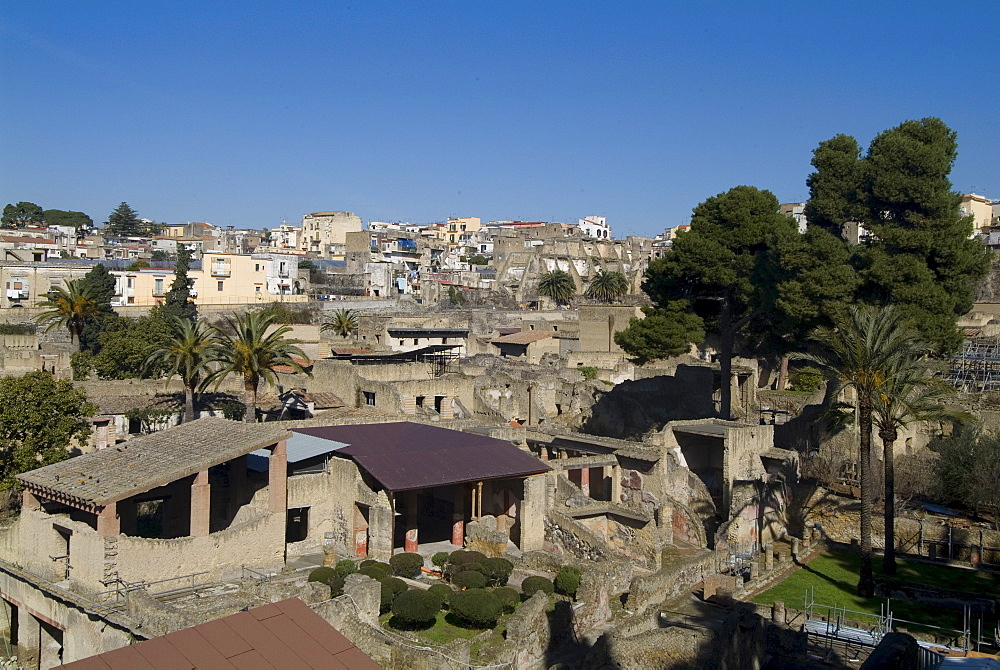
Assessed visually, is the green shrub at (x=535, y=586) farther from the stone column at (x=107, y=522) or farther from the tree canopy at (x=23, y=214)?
the tree canopy at (x=23, y=214)

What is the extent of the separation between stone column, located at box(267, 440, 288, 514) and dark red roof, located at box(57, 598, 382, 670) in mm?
8778

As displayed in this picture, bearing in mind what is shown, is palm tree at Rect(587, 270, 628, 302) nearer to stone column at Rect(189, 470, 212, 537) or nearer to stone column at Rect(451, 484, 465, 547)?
stone column at Rect(451, 484, 465, 547)

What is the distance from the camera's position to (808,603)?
2198 centimetres

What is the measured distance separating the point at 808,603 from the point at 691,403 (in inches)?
726

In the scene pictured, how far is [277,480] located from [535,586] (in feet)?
22.1

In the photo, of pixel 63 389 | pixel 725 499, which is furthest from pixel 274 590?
pixel 725 499

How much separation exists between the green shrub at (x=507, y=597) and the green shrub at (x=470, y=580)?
644 mm

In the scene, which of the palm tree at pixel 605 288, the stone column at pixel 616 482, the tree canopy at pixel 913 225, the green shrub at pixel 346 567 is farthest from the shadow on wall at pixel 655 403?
the palm tree at pixel 605 288

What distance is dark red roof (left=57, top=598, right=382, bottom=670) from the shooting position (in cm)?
1267

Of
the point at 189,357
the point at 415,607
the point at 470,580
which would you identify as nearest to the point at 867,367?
the point at 470,580

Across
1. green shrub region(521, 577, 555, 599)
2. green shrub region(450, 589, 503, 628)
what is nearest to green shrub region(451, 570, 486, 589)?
green shrub region(521, 577, 555, 599)

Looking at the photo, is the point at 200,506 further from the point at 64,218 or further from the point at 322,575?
the point at 64,218

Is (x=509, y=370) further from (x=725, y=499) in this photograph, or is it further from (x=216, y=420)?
(x=216, y=420)

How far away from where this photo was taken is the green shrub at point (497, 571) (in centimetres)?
2255
